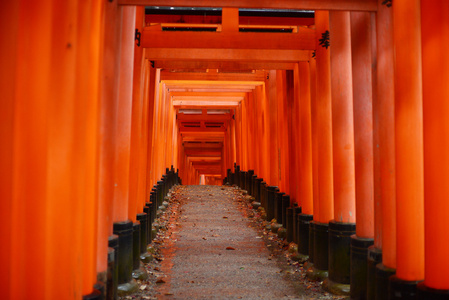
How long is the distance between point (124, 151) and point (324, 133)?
2.64m

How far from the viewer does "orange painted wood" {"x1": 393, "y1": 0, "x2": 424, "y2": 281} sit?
336 cm

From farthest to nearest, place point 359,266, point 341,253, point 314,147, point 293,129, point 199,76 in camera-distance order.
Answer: point 199,76, point 293,129, point 314,147, point 341,253, point 359,266

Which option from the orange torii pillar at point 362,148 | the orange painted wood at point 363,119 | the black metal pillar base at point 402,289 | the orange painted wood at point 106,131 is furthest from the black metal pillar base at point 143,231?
the black metal pillar base at point 402,289

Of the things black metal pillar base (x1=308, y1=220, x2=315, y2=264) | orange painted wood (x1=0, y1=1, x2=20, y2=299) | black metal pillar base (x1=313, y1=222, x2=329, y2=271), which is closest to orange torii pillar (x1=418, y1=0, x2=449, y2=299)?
orange painted wood (x1=0, y1=1, x2=20, y2=299)

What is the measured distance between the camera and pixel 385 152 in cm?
403

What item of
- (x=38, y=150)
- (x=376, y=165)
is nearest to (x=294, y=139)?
(x=376, y=165)

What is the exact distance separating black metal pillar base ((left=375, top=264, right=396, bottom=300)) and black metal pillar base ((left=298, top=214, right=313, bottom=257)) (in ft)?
10.6

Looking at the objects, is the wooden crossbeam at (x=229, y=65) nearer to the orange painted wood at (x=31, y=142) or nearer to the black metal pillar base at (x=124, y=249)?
the black metal pillar base at (x=124, y=249)

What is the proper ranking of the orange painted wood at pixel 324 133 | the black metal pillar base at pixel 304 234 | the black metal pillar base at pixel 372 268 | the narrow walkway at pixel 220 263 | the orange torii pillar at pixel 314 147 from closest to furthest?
the black metal pillar base at pixel 372 268
the narrow walkway at pixel 220 263
the orange painted wood at pixel 324 133
the orange torii pillar at pixel 314 147
the black metal pillar base at pixel 304 234

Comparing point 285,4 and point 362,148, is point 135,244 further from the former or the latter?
point 285,4

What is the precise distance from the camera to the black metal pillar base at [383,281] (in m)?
3.74

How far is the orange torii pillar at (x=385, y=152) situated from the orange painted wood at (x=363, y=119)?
503 mm

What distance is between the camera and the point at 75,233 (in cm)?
275

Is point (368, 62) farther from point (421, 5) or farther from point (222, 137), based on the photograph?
point (222, 137)
